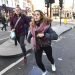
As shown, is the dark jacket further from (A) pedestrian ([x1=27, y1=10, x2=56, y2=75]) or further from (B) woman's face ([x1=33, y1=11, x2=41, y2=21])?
(B) woman's face ([x1=33, y1=11, x2=41, y2=21])

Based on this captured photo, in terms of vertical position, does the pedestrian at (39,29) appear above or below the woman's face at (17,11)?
below

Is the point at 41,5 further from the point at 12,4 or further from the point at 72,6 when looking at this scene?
the point at 12,4

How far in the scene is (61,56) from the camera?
970cm

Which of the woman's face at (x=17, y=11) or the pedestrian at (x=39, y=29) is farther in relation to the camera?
the woman's face at (x=17, y=11)

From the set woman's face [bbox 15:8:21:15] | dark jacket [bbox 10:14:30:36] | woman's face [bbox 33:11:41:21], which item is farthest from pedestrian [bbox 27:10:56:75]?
woman's face [bbox 15:8:21:15]

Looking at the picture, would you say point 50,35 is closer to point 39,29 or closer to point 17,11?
point 39,29

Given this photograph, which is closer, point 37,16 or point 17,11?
point 37,16

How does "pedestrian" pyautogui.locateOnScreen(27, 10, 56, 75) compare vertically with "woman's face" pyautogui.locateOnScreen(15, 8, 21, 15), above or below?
below

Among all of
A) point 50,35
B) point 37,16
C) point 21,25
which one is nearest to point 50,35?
point 50,35

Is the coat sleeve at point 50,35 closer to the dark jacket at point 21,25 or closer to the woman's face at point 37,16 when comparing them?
the woman's face at point 37,16

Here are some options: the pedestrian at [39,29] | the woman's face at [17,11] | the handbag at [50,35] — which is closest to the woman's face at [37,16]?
the pedestrian at [39,29]

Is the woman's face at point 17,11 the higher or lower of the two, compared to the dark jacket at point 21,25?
higher

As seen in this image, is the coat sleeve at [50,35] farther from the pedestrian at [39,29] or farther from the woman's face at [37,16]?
the woman's face at [37,16]

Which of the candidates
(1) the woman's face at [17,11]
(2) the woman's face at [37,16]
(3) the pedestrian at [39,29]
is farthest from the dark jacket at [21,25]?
(2) the woman's face at [37,16]
